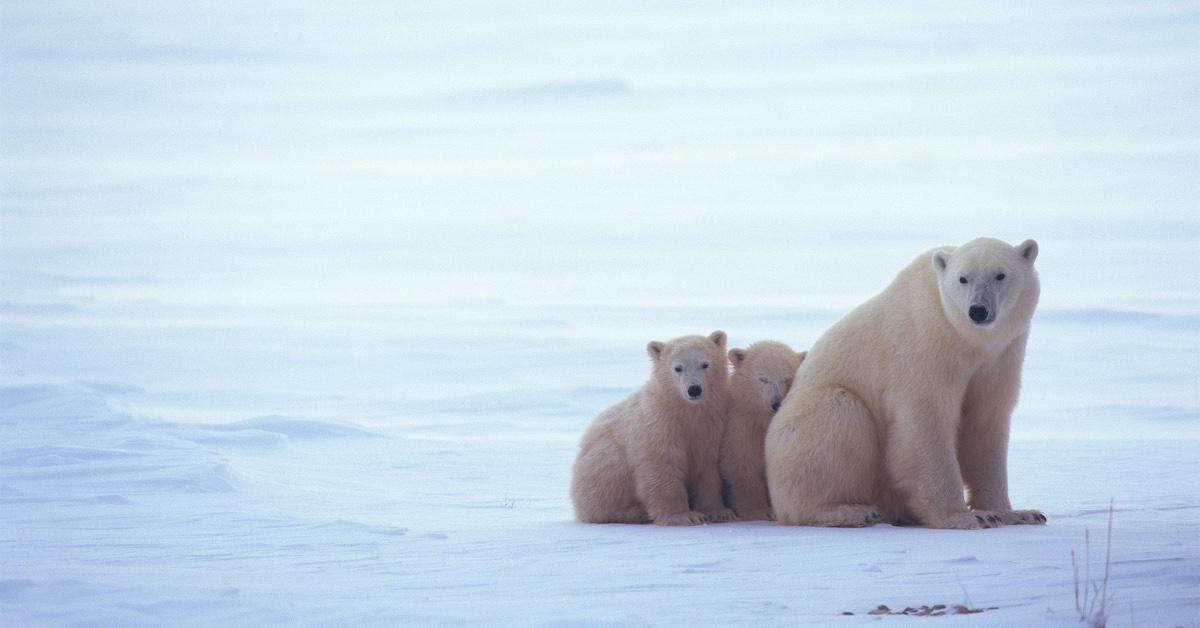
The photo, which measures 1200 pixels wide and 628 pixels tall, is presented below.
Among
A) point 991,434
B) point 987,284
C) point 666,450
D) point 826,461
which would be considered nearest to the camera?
point 987,284

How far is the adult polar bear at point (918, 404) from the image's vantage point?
23.9 feet

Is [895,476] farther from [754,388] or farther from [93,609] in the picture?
[93,609]

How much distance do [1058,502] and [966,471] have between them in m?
1.91

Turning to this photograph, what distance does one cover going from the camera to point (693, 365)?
26.8ft

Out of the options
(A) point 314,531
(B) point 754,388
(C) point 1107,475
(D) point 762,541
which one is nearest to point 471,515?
(A) point 314,531

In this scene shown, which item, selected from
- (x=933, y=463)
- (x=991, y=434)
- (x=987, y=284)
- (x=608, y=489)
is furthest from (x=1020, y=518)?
(x=608, y=489)

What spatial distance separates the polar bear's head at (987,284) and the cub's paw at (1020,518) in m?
1.07

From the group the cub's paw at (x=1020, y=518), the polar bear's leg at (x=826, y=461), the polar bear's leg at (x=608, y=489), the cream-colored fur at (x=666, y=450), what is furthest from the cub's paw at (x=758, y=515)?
the cub's paw at (x=1020, y=518)

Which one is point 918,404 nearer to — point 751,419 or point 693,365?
point 751,419

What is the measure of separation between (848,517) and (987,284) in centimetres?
150

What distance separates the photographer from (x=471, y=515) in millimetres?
9641

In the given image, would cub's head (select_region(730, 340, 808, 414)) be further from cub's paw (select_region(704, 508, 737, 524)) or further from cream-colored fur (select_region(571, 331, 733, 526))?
cub's paw (select_region(704, 508, 737, 524))

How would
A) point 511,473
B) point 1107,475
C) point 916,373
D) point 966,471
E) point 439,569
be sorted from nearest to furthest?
point 439,569 < point 916,373 < point 966,471 < point 1107,475 < point 511,473

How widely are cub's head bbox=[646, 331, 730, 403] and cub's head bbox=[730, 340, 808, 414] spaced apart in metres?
0.10
